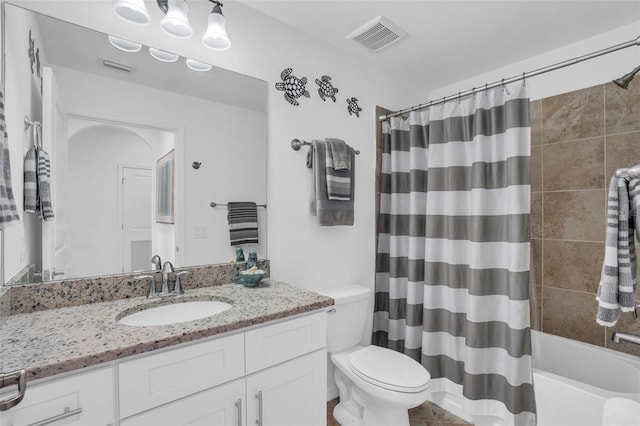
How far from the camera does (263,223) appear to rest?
183 cm

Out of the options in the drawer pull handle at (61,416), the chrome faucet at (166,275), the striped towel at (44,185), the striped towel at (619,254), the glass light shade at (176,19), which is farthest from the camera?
the chrome faucet at (166,275)

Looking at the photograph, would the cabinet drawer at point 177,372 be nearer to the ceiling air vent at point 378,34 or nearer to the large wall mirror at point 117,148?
the large wall mirror at point 117,148

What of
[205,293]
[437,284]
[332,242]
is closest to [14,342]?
[205,293]

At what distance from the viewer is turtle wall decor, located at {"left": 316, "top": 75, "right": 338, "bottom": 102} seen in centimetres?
208

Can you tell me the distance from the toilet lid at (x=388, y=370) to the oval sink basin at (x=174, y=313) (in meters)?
0.83

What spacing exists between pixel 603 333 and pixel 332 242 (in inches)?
70.5

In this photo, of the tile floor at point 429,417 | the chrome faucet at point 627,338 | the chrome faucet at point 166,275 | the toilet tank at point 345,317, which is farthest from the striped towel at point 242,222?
the chrome faucet at point 627,338

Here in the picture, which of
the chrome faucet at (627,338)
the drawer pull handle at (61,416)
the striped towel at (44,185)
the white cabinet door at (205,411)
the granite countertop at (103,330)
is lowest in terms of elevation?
the white cabinet door at (205,411)

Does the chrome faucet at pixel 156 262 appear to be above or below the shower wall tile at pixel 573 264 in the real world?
above

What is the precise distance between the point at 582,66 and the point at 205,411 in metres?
2.85

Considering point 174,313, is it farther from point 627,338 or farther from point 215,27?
point 627,338

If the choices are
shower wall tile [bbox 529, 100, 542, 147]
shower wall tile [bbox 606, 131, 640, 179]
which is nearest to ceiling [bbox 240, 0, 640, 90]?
shower wall tile [bbox 529, 100, 542, 147]

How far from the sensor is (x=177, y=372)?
1.00 meters

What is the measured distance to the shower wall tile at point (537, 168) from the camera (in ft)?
7.53
